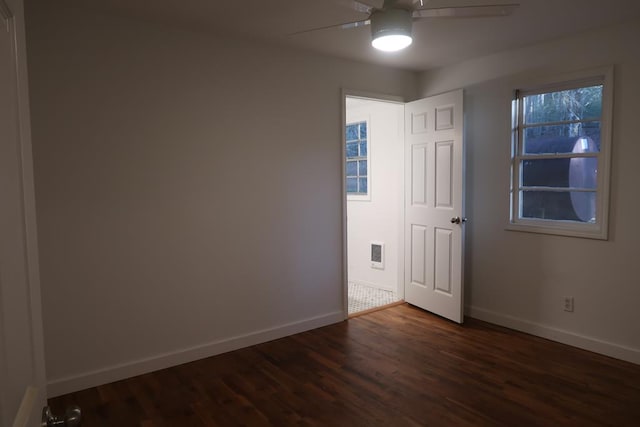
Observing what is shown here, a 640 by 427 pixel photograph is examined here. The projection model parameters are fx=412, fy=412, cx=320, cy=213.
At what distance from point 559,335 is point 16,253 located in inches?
150

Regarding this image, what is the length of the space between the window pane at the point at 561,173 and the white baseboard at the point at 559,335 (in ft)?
3.98

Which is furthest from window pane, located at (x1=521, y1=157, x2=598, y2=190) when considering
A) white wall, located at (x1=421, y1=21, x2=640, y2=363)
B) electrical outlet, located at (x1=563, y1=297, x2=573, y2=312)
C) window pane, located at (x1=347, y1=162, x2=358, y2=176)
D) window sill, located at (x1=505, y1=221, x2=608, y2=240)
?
window pane, located at (x1=347, y1=162, x2=358, y2=176)

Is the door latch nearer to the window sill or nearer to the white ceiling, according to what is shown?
the white ceiling

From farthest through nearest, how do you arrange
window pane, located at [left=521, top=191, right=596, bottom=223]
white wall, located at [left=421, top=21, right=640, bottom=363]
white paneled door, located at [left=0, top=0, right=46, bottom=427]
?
1. window pane, located at [left=521, top=191, right=596, bottom=223]
2. white wall, located at [left=421, top=21, right=640, bottom=363]
3. white paneled door, located at [left=0, top=0, right=46, bottom=427]

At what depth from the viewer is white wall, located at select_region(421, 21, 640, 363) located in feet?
9.90

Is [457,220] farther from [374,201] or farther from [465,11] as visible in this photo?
[465,11]

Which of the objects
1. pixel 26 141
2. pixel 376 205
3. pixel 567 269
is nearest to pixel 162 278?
pixel 26 141

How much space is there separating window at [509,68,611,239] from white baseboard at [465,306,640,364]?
2.72 feet

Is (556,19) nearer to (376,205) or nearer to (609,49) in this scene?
(609,49)

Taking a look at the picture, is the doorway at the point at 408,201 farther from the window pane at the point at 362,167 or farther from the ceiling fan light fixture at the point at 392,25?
the ceiling fan light fixture at the point at 392,25

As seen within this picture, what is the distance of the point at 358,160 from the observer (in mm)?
5305

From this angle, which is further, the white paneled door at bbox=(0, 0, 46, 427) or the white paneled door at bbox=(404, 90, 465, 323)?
the white paneled door at bbox=(404, 90, 465, 323)

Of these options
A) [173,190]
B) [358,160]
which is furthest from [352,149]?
[173,190]

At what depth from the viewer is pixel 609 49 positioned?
10.0 ft
